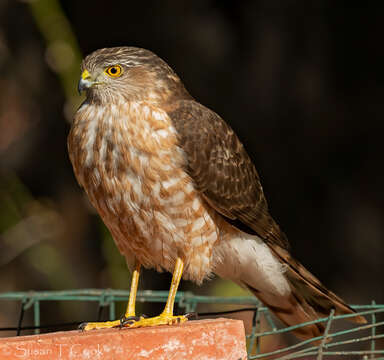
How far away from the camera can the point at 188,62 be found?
24.2ft

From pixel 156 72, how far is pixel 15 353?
176 cm

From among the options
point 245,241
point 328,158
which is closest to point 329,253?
point 328,158

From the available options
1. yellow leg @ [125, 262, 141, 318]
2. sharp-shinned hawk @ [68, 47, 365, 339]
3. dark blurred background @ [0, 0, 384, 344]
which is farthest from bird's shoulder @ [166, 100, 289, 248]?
dark blurred background @ [0, 0, 384, 344]

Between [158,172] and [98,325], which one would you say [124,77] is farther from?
[98,325]

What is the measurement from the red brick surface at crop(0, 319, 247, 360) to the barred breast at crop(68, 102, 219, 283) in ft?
2.36

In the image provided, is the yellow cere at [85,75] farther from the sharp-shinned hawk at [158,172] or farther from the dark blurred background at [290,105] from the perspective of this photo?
the dark blurred background at [290,105]

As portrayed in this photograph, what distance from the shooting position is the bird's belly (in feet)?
12.3

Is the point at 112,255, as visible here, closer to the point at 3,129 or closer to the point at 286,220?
the point at 286,220

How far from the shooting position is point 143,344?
3062mm

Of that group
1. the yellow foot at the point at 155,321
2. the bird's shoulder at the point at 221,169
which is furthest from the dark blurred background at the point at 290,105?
the yellow foot at the point at 155,321

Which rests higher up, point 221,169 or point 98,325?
point 221,169

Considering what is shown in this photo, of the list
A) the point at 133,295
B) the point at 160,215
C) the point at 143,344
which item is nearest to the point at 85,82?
the point at 160,215

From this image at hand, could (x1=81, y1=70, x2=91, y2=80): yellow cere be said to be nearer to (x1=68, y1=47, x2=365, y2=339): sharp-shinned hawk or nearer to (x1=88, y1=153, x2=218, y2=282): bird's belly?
(x1=68, y1=47, x2=365, y2=339): sharp-shinned hawk

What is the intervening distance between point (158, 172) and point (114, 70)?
0.66 meters
